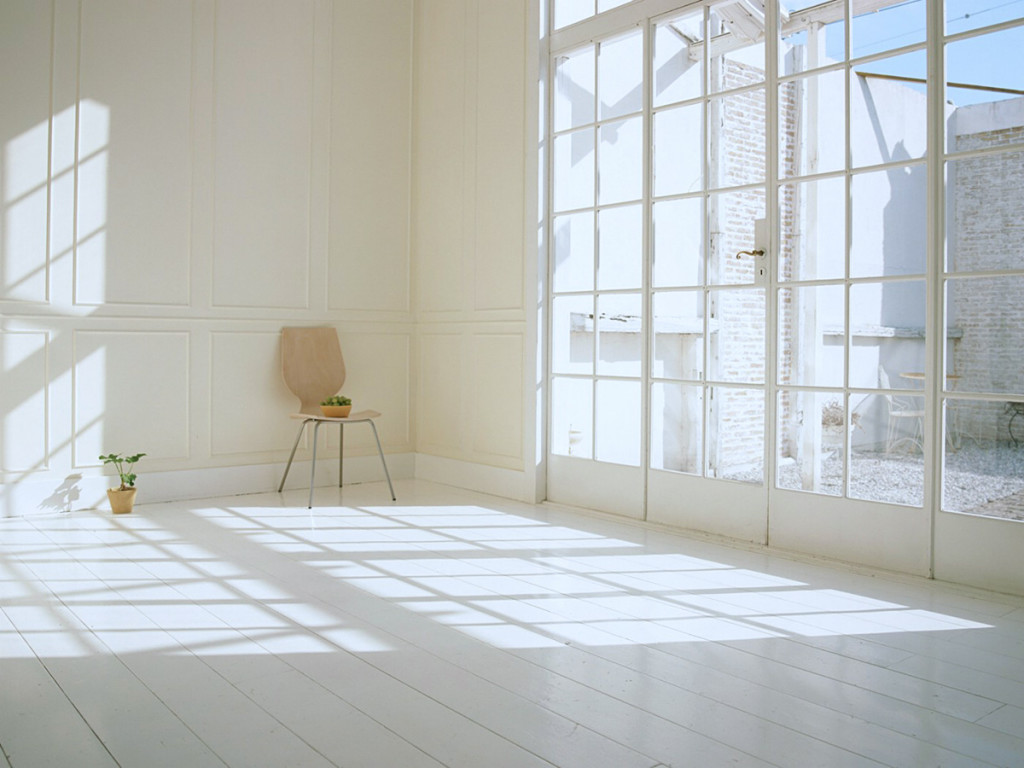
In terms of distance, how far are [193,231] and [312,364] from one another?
0.98m

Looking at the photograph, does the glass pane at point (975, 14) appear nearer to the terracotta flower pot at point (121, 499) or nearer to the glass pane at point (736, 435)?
the glass pane at point (736, 435)

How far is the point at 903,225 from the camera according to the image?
10.8 feet

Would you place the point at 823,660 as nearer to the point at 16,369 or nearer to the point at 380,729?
the point at 380,729

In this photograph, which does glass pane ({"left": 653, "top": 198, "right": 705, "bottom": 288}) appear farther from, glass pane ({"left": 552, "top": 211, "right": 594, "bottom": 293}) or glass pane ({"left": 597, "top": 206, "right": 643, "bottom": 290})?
glass pane ({"left": 552, "top": 211, "right": 594, "bottom": 293})

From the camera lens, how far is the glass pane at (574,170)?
A: 4570 millimetres

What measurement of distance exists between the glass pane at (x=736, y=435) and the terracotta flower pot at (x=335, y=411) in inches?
76.7

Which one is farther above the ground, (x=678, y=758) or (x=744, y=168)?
(x=744, y=168)

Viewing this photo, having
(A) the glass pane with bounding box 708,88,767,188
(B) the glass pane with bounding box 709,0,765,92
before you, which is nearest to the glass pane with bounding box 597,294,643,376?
(A) the glass pane with bounding box 708,88,767,188

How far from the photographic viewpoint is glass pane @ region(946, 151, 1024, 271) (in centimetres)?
301

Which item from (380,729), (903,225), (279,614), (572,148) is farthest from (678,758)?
(572,148)

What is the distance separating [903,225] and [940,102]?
450mm

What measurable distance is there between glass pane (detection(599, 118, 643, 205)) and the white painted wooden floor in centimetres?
175

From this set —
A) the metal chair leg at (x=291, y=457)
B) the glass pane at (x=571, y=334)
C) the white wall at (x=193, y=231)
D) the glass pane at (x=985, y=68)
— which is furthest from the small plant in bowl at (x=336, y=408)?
the glass pane at (x=985, y=68)

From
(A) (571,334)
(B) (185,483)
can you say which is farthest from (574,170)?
(B) (185,483)
